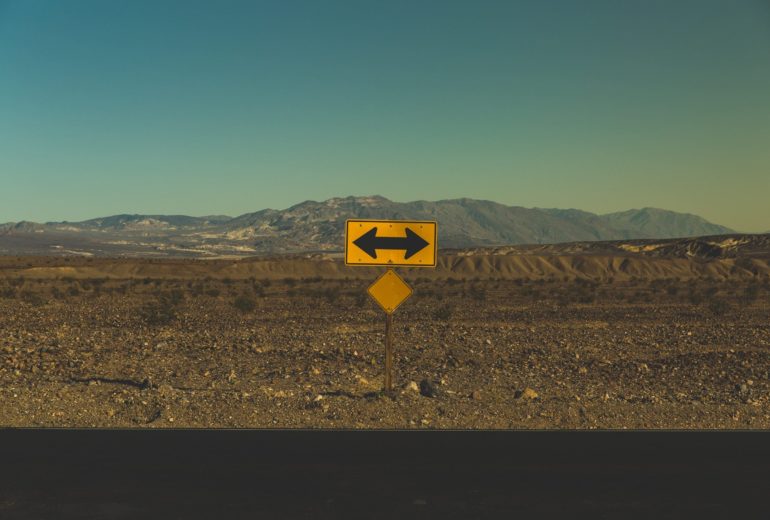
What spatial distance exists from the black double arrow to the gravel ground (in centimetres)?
237

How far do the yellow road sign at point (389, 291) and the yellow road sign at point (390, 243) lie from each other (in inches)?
11.9

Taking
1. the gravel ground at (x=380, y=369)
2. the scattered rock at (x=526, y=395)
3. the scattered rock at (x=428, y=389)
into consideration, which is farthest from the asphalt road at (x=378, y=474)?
the scattered rock at (x=428, y=389)

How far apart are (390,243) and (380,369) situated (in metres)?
5.71

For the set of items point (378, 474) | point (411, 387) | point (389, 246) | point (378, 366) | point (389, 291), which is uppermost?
point (389, 246)

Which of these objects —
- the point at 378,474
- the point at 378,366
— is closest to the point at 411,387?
the point at 378,366

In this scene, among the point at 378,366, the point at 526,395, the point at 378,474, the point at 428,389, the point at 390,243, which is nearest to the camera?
the point at 378,474

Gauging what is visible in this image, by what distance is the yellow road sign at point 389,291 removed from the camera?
487 inches

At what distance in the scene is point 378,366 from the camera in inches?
701

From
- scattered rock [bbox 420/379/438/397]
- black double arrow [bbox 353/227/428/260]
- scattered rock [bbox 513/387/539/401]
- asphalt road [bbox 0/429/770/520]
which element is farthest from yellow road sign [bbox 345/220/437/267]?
asphalt road [bbox 0/429/770/520]

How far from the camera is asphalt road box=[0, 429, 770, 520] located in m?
6.38

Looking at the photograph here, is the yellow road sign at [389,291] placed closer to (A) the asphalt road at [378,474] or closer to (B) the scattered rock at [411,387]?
(B) the scattered rock at [411,387]

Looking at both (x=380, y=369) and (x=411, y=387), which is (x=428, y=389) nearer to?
(x=411, y=387)

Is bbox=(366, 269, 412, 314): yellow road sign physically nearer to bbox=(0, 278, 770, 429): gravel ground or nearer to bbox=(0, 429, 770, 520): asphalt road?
bbox=(0, 278, 770, 429): gravel ground

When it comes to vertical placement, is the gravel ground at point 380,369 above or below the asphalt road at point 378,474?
below
